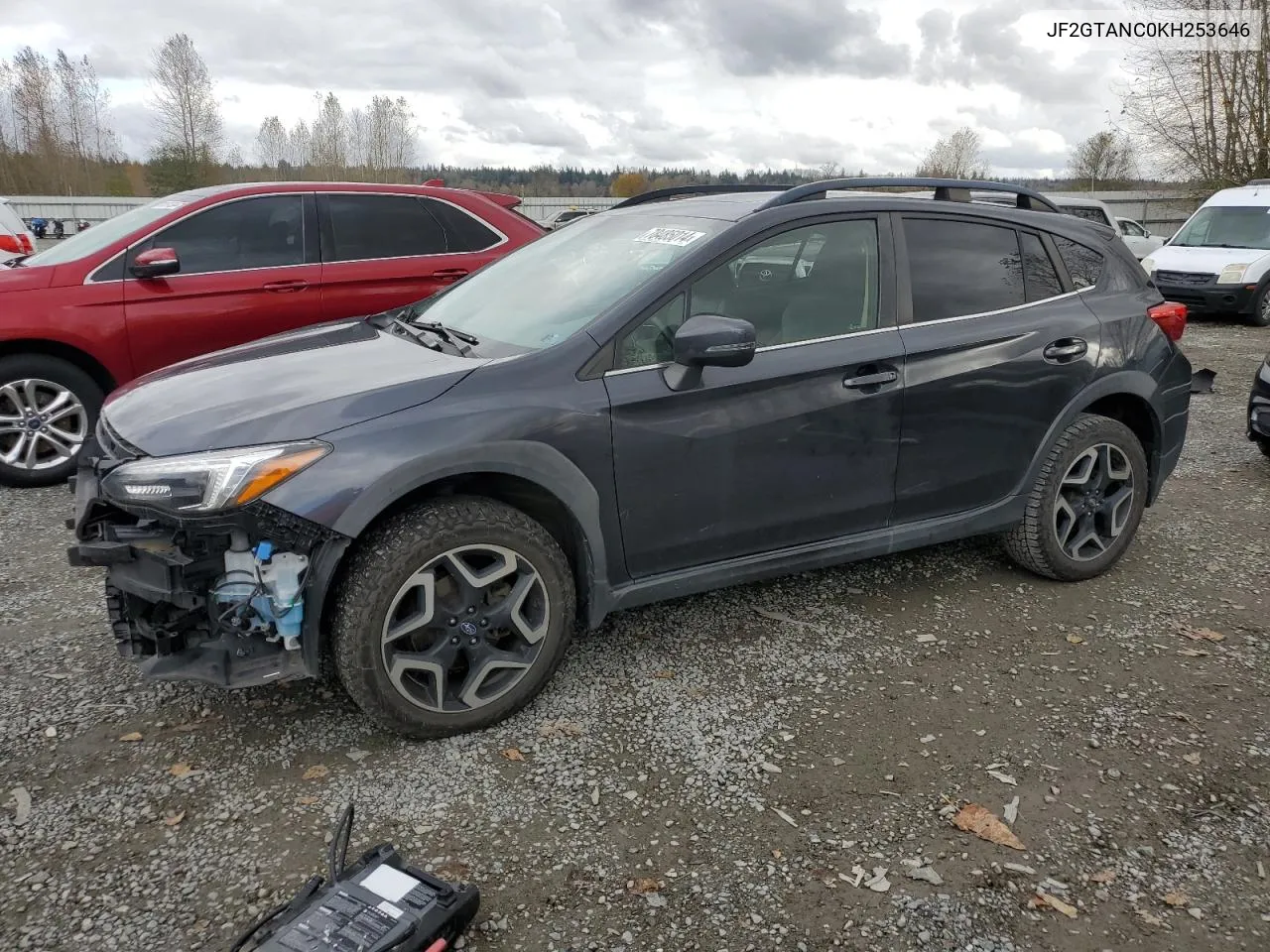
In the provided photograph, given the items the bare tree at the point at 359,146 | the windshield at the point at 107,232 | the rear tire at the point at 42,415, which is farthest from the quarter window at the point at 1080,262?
the bare tree at the point at 359,146

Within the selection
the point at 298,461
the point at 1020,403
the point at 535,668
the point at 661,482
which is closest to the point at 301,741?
the point at 535,668

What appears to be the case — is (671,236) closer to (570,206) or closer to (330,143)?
(570,206)

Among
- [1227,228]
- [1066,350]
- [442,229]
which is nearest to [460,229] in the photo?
[442,229]

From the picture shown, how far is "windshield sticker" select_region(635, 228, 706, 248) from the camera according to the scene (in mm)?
3307

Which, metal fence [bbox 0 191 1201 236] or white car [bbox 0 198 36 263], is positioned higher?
metal fence [bbox 0 191 1201 236]

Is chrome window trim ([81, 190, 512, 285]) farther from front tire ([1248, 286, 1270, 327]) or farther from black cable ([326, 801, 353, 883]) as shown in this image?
front tire ([1248, 286, 1270, 327])

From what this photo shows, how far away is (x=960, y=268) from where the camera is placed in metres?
3.74

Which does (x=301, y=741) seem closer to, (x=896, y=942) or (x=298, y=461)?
(x=298, y=461)

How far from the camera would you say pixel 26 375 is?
5301mm

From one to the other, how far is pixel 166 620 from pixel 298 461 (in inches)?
25.6

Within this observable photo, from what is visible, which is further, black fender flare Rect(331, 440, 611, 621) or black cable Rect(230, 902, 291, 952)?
black fender flare Rect(331, 440, 611, 621)

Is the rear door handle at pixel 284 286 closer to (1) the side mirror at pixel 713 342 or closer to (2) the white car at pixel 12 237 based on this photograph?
(1) the side mirror at pixel 713 342

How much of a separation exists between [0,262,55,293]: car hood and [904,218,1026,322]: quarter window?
4813mm

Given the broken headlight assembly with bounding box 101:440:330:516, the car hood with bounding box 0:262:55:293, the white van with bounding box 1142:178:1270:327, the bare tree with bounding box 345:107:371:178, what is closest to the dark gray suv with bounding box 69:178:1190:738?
the broken headlight assembly with bounding box 101:440:330:516
